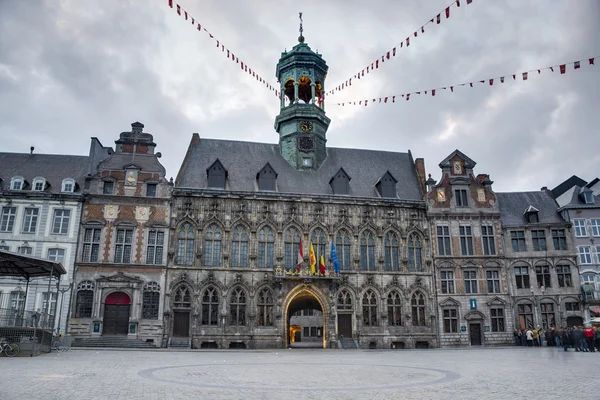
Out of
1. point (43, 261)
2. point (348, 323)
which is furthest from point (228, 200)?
point (43, 261)

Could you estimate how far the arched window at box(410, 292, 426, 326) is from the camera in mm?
40406

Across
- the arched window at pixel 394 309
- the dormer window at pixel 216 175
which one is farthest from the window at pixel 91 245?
the arched window at pixel 394 309

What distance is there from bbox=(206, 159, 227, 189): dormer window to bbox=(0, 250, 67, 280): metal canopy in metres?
15.5

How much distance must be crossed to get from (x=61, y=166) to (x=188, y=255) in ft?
42.9

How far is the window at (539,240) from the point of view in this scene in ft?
139

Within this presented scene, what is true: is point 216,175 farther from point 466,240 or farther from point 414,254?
point 466,240

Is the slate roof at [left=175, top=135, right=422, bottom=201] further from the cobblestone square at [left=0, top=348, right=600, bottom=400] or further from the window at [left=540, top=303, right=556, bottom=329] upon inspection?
the cobblestone square at [left=0, top=348, right=600, bottom=400]

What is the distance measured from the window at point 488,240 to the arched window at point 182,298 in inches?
978

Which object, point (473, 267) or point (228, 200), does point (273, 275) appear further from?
point (473, 267)

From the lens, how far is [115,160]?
38.9m

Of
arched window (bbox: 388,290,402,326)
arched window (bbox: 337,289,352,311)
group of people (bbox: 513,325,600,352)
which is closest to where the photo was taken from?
group of people (bbox: 513,325,600,352)

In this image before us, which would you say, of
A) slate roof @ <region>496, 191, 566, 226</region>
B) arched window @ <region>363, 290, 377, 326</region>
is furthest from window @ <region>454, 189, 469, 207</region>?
arched window @ <region>363, 290, 377, 326</region>

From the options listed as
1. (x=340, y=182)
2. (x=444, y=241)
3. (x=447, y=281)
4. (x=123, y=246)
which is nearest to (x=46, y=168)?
(x=123, y=246)

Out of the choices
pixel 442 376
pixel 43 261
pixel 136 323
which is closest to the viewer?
pixel 442 376
